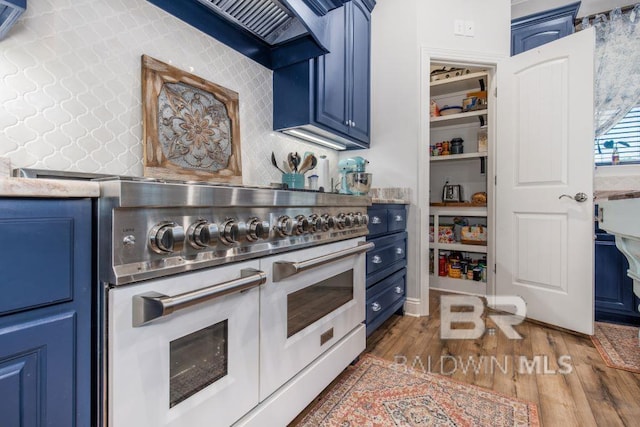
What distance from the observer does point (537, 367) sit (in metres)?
1.67

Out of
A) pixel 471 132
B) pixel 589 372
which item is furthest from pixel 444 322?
pixel 471 132

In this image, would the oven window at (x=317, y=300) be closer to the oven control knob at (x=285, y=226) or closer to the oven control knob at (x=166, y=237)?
the oven control knob at (x=285, y=226)

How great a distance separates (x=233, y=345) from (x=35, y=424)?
1.37 feet

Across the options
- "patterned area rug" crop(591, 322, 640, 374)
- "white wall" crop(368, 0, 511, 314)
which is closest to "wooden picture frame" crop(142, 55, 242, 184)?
"white wall" crop(368, 0, 511, 314)

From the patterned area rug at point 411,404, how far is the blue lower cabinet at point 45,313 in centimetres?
90

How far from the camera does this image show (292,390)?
3.68ft

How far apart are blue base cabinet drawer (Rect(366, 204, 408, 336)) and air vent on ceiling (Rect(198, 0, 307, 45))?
3.73ft

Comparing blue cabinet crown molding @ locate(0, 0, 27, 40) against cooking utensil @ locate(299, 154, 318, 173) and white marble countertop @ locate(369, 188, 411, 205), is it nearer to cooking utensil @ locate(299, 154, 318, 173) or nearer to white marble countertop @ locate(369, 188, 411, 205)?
cooking utensil @ locate(299, 154, 318, 173)

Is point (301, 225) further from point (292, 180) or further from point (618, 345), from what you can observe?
point (618, 345)

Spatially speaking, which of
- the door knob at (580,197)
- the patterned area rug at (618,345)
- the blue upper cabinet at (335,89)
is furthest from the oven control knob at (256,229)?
the door knob at (580,197)

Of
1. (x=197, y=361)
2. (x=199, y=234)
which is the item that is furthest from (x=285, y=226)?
(x=197, y=361)

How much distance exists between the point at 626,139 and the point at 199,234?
11.4 feet

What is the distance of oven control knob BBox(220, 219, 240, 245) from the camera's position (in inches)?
33.1

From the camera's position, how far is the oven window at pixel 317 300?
114 centimetres
